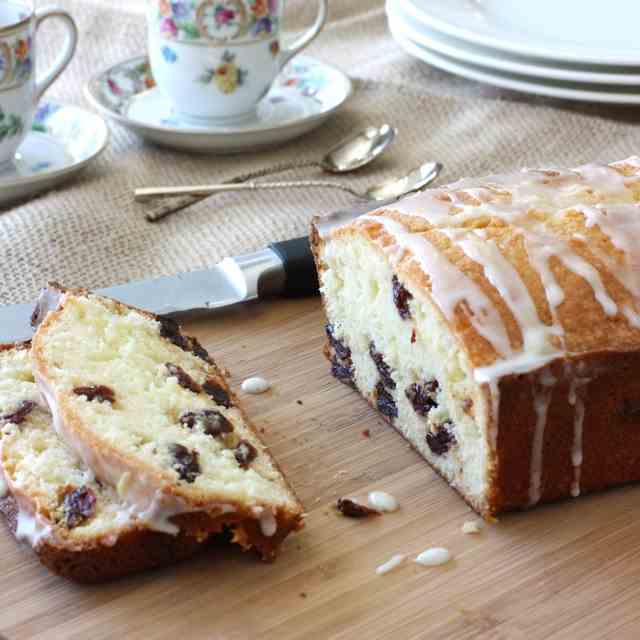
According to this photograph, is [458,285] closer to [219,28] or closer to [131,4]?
[219,28]

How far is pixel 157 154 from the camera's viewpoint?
12.5 feet

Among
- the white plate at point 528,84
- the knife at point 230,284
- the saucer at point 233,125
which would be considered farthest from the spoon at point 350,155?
the knife at point 230,284

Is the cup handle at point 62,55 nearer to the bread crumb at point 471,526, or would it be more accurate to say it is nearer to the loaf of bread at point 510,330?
the loaf of bread at point 510,330

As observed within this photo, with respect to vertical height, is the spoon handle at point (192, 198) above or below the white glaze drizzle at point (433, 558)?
above

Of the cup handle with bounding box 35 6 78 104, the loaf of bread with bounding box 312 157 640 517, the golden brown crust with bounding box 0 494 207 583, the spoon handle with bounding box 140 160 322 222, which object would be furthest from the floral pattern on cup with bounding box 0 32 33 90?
the golden brown crust with bounding box 0 494 207 583

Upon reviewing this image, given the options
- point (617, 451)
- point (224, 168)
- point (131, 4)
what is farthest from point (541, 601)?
point (131, 4)

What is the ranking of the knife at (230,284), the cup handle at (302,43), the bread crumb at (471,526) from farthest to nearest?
the cup handle at (302,43), the knife at (230,284), the bread crumb at (471,526)

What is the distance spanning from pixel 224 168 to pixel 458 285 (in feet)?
5.61

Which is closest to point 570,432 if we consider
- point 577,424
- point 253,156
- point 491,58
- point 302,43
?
point 577,424

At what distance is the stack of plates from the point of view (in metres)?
3.74

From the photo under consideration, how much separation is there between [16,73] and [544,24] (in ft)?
6.73

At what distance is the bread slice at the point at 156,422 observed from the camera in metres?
2.06

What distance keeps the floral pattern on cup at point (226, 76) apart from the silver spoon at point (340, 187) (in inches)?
15.2

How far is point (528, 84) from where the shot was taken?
12.8 feet
